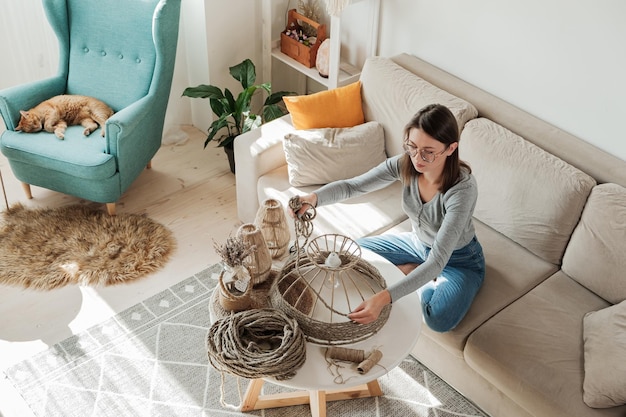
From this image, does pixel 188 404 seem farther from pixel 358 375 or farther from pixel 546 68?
pixel 546 68

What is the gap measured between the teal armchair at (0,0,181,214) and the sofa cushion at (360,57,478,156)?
1.01m

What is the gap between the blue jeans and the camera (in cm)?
233

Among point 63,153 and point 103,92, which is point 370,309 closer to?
point 63,153

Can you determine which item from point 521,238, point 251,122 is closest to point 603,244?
point 521,238

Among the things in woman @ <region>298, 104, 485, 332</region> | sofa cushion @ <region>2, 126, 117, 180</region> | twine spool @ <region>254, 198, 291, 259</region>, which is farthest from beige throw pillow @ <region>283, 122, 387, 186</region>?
sofa cushion @ <region>2, 126, 117, 180</region>

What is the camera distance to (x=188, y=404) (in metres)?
2.47

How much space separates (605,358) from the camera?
2.10 m

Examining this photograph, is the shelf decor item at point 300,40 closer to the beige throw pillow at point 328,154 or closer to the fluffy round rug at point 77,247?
the beige throw pillow at point 328,154

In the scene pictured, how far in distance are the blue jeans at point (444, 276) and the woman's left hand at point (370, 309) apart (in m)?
0.38

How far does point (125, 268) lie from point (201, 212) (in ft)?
1.81

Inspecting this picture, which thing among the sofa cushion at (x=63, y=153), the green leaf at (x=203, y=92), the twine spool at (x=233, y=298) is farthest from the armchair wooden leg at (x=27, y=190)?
the twine spool at (x=233, y=298)

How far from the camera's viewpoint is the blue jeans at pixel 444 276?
7.64ft

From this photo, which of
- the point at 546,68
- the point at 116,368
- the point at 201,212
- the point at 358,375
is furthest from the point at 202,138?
the point at 358,375

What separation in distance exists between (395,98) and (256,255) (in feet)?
4.04
